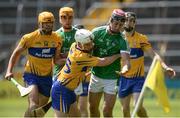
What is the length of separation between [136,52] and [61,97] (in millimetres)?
3150

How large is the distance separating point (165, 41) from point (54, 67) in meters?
13.7

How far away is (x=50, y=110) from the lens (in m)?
19.8

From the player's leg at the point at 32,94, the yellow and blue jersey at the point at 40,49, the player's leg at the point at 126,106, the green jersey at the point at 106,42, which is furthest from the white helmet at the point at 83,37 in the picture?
the player's leg at the point at 126,106

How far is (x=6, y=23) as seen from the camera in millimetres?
28328

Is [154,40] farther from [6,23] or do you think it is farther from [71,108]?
[71,108]

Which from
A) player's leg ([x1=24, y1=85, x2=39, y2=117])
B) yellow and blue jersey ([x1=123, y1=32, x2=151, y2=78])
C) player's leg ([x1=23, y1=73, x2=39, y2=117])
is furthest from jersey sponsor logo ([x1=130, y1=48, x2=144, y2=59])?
player's leg ([x1=24, y1=85, x2=39, y2=117])

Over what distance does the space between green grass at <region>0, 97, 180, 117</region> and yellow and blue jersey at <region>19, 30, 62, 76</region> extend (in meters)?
4.89

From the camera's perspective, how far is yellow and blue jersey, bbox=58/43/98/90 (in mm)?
11977

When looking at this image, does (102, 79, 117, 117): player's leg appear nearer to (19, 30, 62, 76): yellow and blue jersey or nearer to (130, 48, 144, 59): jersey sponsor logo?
(19, 30, 62, 76): yellow and blue jersey

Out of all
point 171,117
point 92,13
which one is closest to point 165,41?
point 92,13

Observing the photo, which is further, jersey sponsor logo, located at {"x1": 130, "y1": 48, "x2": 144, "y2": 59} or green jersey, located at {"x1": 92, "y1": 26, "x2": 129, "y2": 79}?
jersey sponsor logo, located at {"x1": 130, "y1": 48, "x2": 144, "y2": 59}

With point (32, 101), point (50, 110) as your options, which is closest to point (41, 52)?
point (32, 101)

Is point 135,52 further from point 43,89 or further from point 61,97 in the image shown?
point 61,97

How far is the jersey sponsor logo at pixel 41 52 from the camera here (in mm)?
13359
